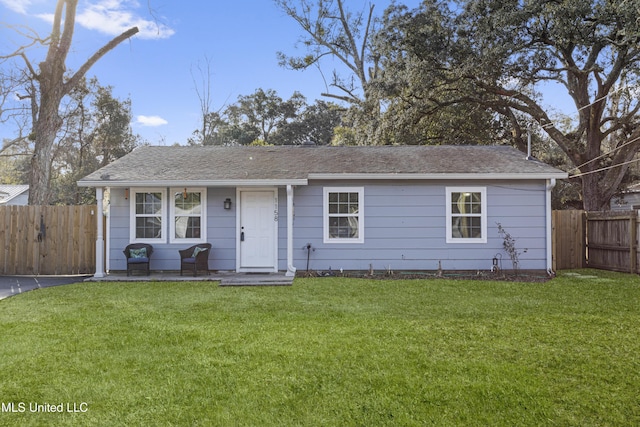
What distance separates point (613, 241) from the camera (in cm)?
1058

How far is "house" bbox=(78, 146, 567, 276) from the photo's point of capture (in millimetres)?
9688

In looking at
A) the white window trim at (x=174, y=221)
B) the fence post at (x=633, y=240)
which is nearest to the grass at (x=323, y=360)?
the white window trim at (x=174, y=221)

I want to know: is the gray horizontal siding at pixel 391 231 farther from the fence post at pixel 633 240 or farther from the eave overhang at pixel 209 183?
the fence post at pixel 633 240

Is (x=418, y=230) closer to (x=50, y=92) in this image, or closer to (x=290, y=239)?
(x=290, y=239)

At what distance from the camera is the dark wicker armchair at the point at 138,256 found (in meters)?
9.15

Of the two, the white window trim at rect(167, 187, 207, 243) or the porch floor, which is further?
the white window trim at rect(167, 187, 207, 243)

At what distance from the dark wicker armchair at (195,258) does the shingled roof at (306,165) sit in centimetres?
152

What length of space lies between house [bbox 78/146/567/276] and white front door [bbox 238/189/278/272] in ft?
0.08

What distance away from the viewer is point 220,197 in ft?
32.0

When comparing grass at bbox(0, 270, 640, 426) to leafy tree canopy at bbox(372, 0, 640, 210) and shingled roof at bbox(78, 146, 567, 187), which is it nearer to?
shingled roof at bbox(78, 146, 567, 187)

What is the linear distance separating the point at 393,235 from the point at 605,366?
6128 mm

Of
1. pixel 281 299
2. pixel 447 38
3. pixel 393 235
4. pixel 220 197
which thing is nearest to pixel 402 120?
pixel 447 38

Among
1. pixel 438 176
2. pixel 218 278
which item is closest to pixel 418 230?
pixel 438 176

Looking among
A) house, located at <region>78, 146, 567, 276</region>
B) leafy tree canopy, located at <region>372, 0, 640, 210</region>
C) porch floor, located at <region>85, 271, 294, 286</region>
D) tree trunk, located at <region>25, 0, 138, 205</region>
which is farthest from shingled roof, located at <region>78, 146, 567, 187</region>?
tree trunk, located at <region>25, 0, 138, 205</region>
